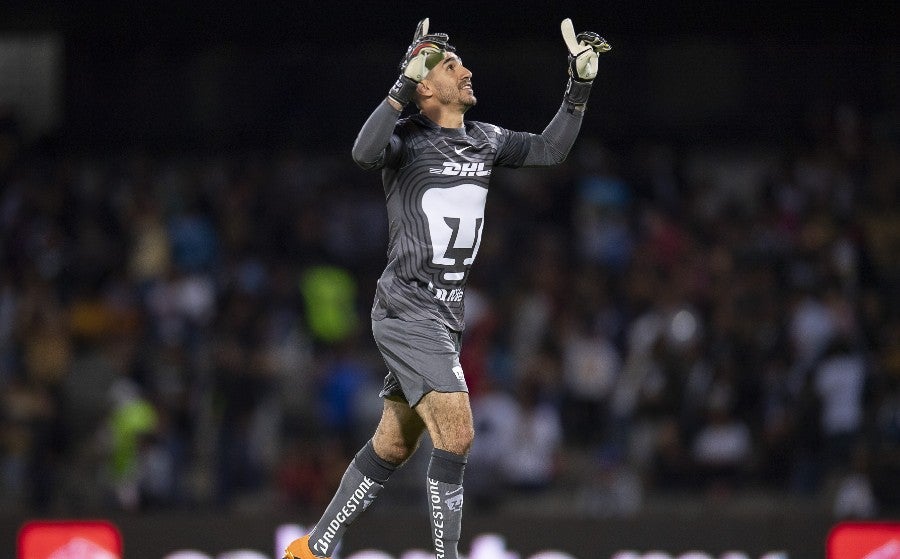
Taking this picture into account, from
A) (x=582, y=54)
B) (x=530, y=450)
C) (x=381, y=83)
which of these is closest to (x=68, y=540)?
(x=530, y=450)

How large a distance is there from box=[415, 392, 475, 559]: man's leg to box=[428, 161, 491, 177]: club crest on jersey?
3.10ft

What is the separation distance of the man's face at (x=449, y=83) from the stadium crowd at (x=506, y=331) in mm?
4797

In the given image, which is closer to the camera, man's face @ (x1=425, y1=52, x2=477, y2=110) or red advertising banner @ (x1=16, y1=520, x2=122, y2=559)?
man's face @ (x1=425, y1=52, x2=477, y2=110)

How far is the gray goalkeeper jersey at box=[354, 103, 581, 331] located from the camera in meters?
6.15

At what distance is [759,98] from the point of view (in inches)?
579

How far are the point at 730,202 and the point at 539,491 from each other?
3831mm

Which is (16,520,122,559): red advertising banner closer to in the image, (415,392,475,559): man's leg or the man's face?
(415,392,475,559): man's leg

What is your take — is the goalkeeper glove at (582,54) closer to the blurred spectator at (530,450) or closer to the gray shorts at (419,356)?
the gray shorts at (419,356)

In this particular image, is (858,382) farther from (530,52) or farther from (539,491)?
(530,52)

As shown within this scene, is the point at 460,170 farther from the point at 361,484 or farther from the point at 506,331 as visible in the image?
the point at 506,331

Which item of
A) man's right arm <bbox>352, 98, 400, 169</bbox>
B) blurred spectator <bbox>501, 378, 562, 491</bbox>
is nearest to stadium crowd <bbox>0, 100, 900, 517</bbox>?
blurred spectator <bbox>501, 378, 562, 491</bbox>

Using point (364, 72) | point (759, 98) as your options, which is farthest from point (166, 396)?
point (759, 98)

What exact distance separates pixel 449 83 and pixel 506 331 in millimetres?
6039

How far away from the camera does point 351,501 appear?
20.6 ft
